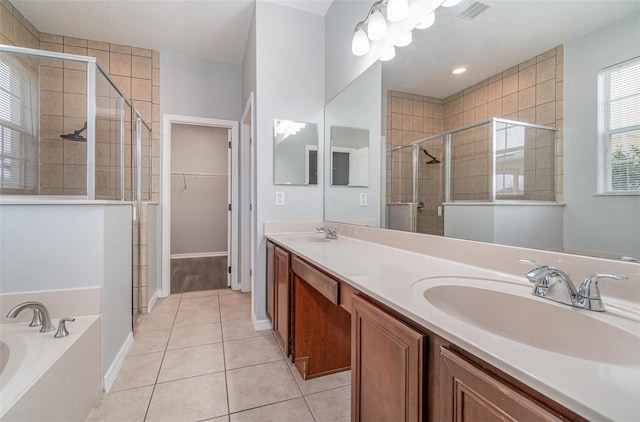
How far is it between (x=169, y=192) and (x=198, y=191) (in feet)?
6.90

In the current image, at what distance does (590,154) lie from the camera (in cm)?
80

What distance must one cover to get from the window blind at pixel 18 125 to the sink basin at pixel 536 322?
307 centimetres

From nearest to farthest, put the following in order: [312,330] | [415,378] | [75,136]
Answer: [415,378], [312,330], [75,136]

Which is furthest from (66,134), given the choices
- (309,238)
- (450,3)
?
(450,3)

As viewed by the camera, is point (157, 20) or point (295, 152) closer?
point (295, 152)

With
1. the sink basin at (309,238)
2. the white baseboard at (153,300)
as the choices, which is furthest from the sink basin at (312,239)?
the white baseboard at (153,300)

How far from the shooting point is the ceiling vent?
3.66 ft

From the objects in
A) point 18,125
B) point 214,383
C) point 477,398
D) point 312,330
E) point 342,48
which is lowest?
point 214,383

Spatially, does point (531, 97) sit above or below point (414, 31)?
below

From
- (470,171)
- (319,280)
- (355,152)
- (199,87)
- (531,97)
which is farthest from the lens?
(199,87)

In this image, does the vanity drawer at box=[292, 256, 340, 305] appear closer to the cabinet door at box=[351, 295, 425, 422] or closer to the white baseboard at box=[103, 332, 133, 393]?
the cabinet door at box=[351, 295, 425, 422]

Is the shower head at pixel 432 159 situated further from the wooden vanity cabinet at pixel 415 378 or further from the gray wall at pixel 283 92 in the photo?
the gray wall at pixel 283 92

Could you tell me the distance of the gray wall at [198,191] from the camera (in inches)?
201

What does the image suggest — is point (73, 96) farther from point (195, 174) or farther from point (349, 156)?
point (349, 156)
